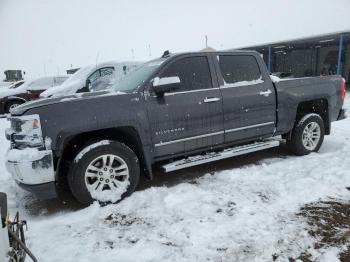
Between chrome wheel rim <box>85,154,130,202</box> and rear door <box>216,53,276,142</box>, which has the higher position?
rear door <box>216,53,276,142</box>

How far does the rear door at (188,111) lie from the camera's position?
161 inches

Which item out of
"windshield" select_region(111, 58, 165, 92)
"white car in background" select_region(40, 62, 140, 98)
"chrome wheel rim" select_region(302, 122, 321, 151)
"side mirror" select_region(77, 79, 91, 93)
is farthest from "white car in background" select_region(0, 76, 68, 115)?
"chrome wheel rim" select_region(302, 122, 321, 151)

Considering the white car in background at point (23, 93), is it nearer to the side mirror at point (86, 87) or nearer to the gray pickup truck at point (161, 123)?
the side mirror at point (86, 87)

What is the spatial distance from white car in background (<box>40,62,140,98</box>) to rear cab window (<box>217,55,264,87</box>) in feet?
17.9

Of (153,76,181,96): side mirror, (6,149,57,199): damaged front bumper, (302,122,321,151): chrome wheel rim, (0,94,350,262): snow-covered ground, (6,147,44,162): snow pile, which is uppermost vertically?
(153,76,181,96): side mirror

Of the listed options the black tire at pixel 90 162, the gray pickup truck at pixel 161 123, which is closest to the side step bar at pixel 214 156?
the gray pickup truck at pixel 161 123

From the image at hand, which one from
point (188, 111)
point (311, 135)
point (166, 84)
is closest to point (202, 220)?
point (188, 111)

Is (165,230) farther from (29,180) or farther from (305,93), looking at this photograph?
(305,93)

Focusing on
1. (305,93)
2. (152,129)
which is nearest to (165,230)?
(152,129)

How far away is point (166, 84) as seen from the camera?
12.8 feet

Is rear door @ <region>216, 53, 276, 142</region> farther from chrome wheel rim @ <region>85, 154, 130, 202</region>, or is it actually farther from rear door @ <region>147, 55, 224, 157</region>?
chrome wheel rim @ <region>85, 154, 130, 202</region>

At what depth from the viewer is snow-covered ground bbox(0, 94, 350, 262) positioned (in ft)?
9.04

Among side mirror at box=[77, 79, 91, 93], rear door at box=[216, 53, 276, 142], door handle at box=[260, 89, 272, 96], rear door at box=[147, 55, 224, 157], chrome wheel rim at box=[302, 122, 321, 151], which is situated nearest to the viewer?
rear door at box=[147, 55, 224, 157]

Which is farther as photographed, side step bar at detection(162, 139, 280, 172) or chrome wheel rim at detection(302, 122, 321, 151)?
chrome wheel rim at detection(302, 122, 321, 151)
